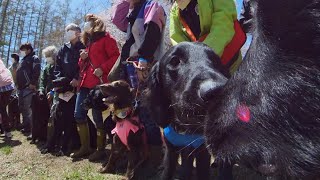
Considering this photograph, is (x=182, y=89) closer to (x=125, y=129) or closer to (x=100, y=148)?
(x=125, y=129)

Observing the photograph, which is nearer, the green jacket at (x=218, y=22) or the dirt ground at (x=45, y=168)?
the green jacket at (x=218, y=22)

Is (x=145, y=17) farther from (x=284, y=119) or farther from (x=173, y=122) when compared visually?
(x=284, y=119)

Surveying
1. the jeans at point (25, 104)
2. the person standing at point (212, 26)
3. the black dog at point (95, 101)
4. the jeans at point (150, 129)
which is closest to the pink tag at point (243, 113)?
the person standing at point (212, 26)

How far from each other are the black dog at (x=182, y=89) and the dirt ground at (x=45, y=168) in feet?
2.46

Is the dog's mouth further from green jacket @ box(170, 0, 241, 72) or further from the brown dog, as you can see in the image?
green jacket @ box(170, 0, 241, 72)

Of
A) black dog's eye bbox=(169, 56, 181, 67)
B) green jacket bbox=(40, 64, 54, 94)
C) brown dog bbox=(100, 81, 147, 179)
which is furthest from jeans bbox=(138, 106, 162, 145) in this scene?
green jacket bbox=(40, 64, 54, 94)

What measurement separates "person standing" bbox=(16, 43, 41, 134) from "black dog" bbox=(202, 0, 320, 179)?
7.91m

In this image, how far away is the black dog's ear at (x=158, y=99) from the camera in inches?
125

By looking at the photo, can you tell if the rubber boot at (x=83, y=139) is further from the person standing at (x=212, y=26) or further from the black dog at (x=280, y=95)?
the black dog at (x=280, y=95)

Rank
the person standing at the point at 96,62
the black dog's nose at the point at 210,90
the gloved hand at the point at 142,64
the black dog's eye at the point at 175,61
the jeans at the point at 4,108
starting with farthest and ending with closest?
the jeans at the point at 4,108, the person standing at the point at 96,62, the gloved hand at the point at 142,64, the black dog's eye at the point at 175,61, the black dog's nose at the point at 210,90

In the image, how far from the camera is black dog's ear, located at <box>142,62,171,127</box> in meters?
3.19

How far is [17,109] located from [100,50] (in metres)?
4.58

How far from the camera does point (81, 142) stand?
232 inches

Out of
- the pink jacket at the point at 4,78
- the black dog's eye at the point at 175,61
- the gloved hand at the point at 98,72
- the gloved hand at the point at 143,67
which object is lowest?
the pink jacket at the point at 4,78
